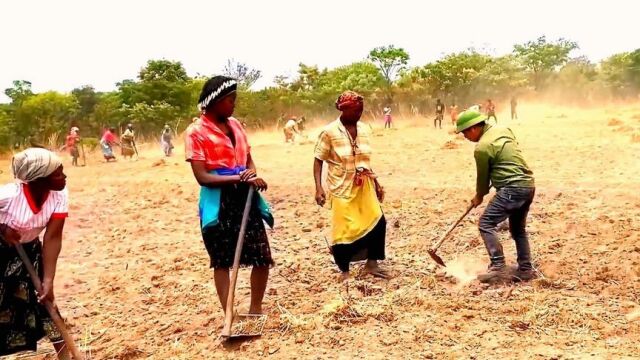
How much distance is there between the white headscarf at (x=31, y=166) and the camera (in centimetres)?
322

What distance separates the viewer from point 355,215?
4844 millimetres

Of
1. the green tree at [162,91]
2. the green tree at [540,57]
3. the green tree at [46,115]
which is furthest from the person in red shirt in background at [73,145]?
the green tree at [540,57]

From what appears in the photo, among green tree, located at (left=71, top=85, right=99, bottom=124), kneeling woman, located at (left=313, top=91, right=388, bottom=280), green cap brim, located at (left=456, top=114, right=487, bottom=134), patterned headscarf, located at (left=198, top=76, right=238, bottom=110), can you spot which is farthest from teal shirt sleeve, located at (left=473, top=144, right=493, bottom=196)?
green tree, located at (left=71, top=85, right=99, bottom=124)

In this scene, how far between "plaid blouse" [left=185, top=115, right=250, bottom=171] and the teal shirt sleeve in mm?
1907

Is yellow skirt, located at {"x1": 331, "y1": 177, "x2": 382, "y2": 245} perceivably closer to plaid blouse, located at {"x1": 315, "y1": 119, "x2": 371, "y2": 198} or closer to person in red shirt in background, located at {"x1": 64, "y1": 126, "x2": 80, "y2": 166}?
plaid blouse, located at {"x1": 315, "y1": 119, "x2": 371, "y2": 198}

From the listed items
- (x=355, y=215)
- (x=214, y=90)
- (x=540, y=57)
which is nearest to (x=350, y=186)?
(x=355, y=215)

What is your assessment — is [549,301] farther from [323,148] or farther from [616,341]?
[323,148]

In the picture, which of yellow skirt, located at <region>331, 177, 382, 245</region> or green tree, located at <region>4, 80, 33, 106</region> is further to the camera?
green tree, located at <region>4, 80, 33, 106</region>

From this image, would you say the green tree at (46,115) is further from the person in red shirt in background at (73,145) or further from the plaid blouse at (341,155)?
the plaid blouse at (341,155)

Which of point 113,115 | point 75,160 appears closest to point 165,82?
point 113,115

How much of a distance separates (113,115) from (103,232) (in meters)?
23.6

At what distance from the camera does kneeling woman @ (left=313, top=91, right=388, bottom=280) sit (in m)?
4.80

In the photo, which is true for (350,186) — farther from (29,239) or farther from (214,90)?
(29,239)

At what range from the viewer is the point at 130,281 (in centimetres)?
593
